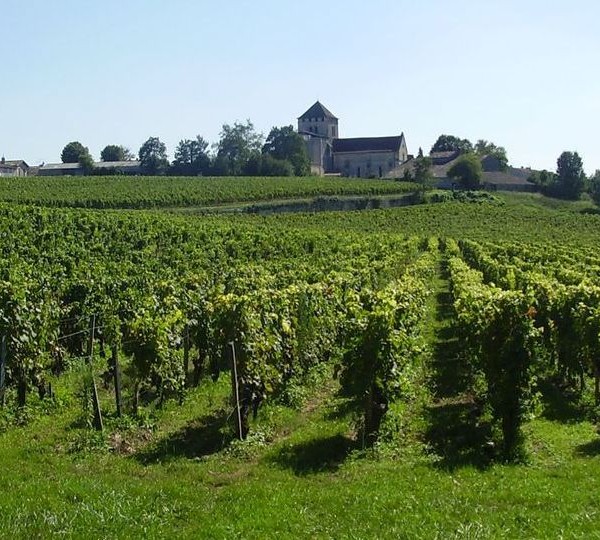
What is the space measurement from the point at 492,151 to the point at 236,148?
61.2 m

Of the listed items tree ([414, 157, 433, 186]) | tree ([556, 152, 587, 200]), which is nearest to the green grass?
tree ([414, 157, 433, 186])

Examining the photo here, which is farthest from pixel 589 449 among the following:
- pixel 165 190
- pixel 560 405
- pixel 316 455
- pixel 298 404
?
pixel 165 190

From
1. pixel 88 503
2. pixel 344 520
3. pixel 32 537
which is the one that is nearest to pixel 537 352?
pixel 344 520

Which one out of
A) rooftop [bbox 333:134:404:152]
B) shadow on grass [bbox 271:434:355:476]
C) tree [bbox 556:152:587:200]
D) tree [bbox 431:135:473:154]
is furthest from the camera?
tree [bbox 431:135:473:154]

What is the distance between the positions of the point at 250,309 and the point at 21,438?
461cm

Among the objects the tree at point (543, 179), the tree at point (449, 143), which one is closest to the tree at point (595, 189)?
the tree at point (543, 179)

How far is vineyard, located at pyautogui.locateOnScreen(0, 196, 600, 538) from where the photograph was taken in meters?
8.79

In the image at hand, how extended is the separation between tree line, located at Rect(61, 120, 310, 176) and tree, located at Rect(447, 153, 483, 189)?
88.8 ft

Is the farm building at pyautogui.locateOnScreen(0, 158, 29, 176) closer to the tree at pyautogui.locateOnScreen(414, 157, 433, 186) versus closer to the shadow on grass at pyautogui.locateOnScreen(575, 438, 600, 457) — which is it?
the tree at pyautogui.locateOnScreen(414, 157, 433, 186)

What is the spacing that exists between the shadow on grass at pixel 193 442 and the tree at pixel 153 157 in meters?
125

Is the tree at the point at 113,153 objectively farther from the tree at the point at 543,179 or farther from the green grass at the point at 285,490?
the green grass at the point at 285,490

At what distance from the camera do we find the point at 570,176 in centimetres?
12462

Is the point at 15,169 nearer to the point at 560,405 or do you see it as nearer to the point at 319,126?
the point at 319,126

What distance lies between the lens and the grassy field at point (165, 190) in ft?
241
